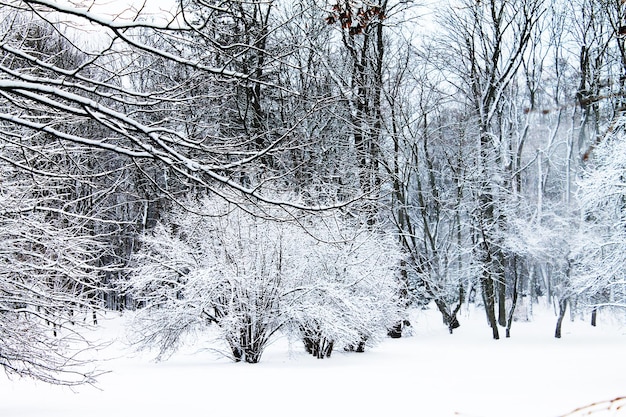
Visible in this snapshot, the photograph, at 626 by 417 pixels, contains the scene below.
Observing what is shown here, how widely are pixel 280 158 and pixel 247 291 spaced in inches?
313

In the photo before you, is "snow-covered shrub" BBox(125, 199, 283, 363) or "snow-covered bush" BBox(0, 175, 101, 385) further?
"snow-covered shrub" BBox(125, 199, 283, 363)

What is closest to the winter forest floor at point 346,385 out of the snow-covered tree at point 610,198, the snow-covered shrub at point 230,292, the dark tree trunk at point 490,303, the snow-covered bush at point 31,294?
the snow-covered bush at point 31,294

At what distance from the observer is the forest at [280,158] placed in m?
4.26

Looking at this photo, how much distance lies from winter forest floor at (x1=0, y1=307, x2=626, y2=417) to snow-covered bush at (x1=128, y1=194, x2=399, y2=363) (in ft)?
2.17

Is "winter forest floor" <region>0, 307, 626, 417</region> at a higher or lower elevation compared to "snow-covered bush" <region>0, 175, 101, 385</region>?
lower

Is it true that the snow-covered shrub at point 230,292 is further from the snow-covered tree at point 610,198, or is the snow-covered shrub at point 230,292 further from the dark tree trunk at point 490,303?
the dark tree trunk at point 490,303

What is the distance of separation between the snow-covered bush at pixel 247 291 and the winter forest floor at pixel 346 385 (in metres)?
0.66

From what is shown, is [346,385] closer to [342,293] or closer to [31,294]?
[342,293]


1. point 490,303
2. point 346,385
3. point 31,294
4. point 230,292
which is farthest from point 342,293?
point 490,303

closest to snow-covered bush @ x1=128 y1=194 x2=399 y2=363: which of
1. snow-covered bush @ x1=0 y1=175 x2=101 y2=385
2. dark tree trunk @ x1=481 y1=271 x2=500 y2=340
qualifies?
snow-covered bush @ x1=0 y1=175 x2=101 y2=385

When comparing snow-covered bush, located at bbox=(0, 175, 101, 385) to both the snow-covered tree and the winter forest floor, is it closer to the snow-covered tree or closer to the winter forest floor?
the winter forest floor

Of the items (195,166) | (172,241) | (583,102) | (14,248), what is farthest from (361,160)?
(583,102)

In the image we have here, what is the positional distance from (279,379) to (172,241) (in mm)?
4820

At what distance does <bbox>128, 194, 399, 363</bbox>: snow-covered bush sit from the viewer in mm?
12492
